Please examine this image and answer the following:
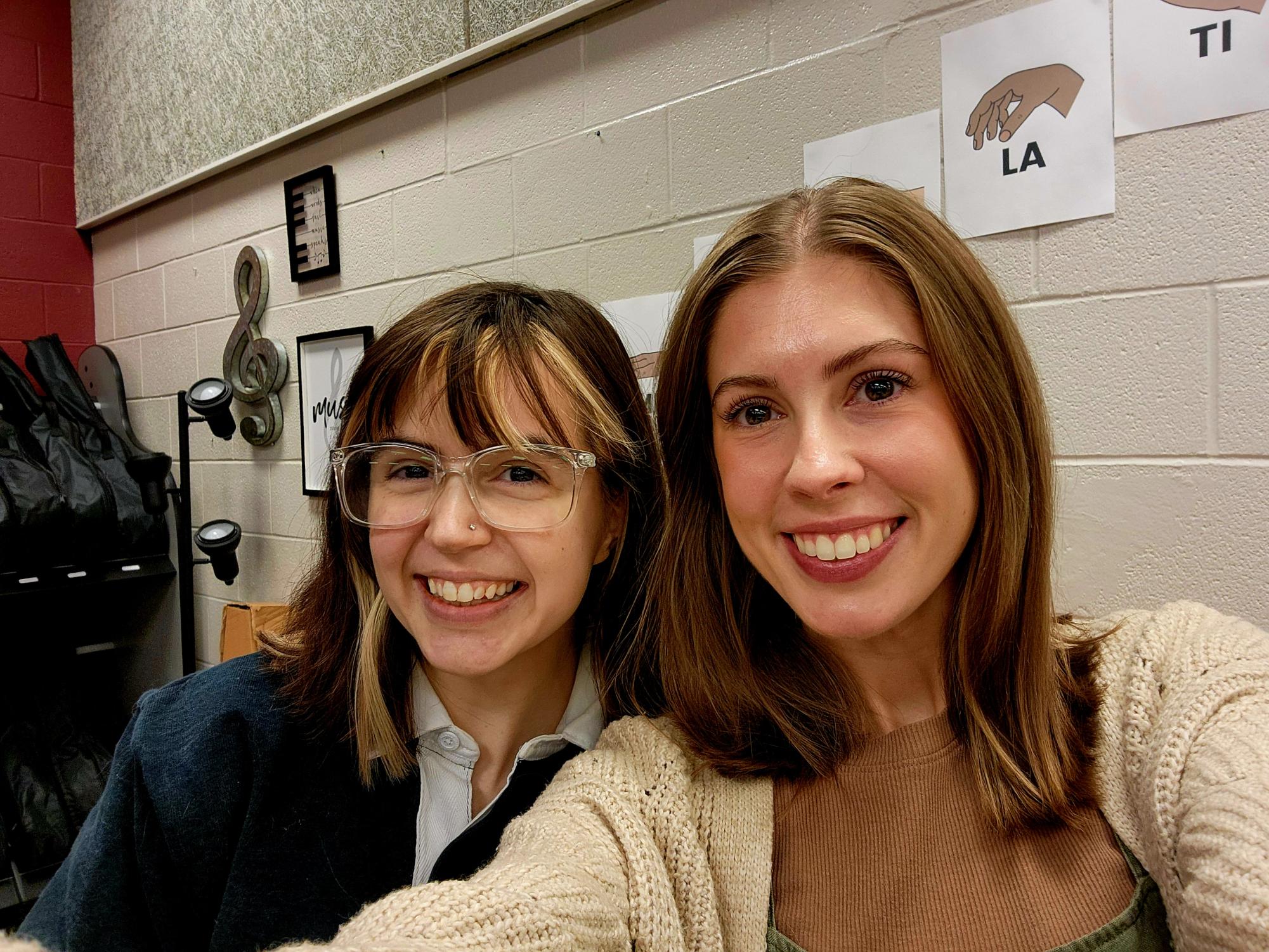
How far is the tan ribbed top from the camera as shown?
0.80m

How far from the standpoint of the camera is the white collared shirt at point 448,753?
106cm

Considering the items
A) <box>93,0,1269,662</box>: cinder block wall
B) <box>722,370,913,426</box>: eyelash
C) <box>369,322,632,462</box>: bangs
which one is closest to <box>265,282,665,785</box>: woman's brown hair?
<box>369,322,632,462</box>: bangs

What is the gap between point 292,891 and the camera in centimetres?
101

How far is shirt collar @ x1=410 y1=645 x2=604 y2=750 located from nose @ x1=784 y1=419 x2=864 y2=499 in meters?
0.45

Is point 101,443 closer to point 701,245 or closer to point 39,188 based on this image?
point 39,188

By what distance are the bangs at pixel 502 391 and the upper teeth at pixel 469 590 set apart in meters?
0.17

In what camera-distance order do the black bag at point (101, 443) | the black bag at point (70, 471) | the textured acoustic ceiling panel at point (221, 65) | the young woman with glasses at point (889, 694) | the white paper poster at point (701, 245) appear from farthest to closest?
the black bag at point (101, 443)
the black bag at point (70, 471)
the textured acoustic ceiling panel at point (221, 65)
the white paper poster at point (701, 245)
the young woman with glasses at point (889, 694)

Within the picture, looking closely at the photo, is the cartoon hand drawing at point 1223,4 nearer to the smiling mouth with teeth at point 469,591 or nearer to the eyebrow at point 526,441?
the eyebrow at point 526,441

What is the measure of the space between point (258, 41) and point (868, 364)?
230cm

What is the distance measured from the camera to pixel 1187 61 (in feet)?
3.58

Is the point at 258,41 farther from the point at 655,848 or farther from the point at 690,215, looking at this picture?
the point at 655,848

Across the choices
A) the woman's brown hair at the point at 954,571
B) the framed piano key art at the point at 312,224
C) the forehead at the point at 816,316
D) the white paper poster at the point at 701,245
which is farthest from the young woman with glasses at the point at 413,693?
the framed piano key art at the point at 312,224

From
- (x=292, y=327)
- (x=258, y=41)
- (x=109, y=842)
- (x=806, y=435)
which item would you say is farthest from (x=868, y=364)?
(x=258, y=41)

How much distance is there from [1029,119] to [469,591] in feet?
3.31
